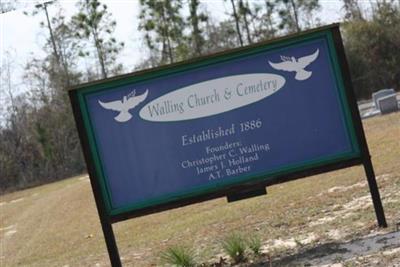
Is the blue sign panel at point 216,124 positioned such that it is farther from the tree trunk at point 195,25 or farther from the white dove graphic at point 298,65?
the tree trunk at point 195,25

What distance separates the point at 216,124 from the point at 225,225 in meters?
3.25

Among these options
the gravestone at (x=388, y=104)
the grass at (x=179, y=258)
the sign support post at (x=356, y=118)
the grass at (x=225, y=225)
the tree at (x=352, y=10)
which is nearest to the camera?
the grass at (x=179, y=258)

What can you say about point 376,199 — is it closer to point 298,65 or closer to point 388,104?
point 298,65

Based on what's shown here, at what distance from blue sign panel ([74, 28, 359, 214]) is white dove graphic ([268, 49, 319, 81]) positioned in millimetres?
10

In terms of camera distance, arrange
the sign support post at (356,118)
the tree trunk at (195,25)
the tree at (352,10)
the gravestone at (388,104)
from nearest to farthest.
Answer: the sign support post at (356,118) < the gravestone at (388,104) < the tree trunk at (195,25) < the tree at (352,10)

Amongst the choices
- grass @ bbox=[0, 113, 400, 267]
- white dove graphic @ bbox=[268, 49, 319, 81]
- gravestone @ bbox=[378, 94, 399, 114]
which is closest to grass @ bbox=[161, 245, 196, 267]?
grass @ bbox=[0, 113, 400, 267]

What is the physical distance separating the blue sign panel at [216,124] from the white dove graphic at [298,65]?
0.01m

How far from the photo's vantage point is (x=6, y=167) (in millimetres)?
43594

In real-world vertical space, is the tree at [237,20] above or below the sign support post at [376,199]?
above

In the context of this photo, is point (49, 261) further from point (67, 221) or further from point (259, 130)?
point (67, 221)

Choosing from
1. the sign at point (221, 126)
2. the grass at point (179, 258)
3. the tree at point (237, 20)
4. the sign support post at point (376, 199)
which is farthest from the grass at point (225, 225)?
the tree at point (237, 20)

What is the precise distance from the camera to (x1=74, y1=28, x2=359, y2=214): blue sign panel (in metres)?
6.41

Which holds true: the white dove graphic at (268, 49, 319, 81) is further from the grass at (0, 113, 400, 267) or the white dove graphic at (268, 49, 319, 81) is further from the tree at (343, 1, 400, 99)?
the tree at (343, 1, 400, 99)

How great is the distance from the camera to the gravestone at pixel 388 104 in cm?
2509
